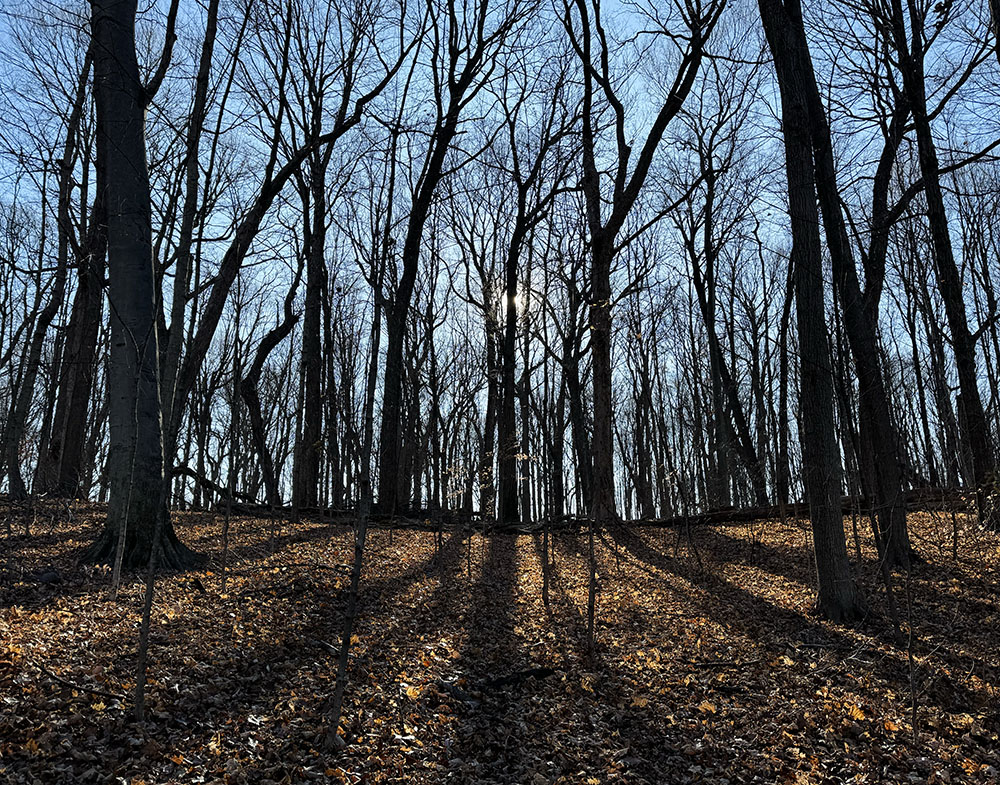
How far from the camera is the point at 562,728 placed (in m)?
4.66

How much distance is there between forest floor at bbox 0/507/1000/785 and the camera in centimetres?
373

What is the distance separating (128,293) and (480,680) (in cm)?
→ 546

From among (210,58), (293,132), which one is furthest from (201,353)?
(293,132)

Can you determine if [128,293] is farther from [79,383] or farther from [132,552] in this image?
[79,383]

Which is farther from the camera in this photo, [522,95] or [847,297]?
[522,95]

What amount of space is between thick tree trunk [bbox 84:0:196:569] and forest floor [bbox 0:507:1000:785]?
57 cm

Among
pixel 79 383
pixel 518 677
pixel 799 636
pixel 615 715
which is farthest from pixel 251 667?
pixel 79 383

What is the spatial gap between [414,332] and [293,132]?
24.2ft

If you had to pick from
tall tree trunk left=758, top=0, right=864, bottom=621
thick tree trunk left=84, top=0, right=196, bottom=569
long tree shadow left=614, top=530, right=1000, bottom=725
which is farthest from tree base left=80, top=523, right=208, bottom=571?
tall tree trunk left=758, top=0, right=864, bottom=621

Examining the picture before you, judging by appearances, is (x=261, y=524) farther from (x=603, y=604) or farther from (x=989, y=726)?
(x=989, y=726)

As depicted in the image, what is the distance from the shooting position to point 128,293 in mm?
6836

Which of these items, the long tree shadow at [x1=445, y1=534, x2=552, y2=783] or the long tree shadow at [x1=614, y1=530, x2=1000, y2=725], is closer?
the long tree shadow at [x1=445, y1=534, x2=552, y2=783]

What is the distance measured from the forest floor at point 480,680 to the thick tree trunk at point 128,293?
0.57m

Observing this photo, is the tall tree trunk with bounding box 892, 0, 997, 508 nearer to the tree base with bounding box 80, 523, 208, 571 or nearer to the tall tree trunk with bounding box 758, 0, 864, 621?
the tall tree trunk with bounding box 758, 0, 864, 621
